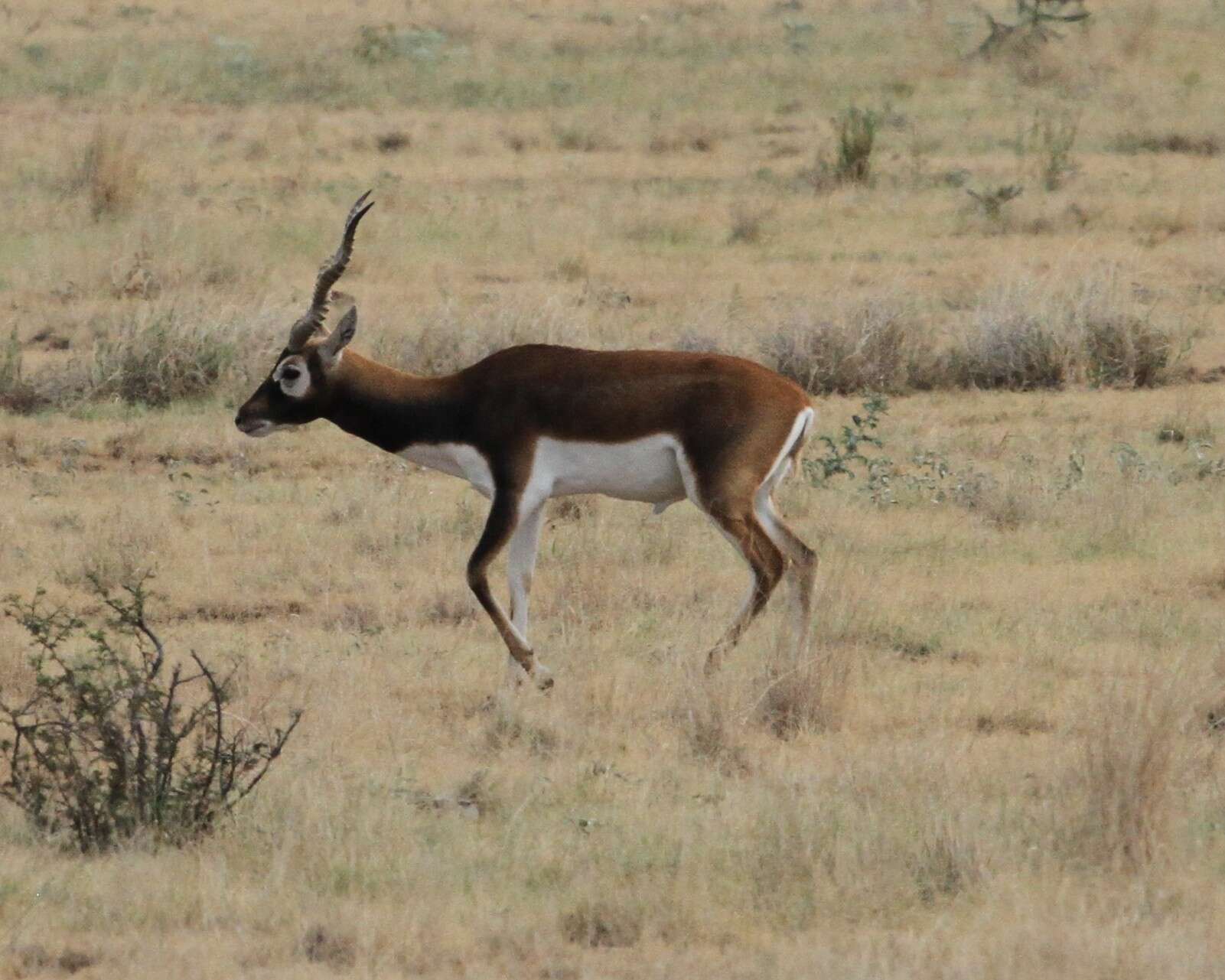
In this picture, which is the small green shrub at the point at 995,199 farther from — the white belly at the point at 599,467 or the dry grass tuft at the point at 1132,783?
the dry grass tuft at the point at 1132,783

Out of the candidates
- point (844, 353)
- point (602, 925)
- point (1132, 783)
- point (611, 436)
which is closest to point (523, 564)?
point (611, 436)

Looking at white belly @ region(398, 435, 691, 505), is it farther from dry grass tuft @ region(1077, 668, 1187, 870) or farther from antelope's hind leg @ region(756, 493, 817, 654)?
dry grass tuft @ region(1077, 668, 1187, 870)

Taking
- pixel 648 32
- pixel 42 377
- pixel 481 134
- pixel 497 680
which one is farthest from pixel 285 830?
pixel 648 32

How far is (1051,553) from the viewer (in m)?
9.55

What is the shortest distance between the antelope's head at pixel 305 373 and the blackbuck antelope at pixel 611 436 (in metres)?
0.16

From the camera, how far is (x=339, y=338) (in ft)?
26.0

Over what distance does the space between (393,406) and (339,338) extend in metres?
0.31

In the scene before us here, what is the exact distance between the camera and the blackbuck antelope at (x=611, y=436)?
751cm

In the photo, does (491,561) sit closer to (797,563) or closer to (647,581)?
(797,563)

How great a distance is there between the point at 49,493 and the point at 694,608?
3559mm

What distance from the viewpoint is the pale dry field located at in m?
5.48

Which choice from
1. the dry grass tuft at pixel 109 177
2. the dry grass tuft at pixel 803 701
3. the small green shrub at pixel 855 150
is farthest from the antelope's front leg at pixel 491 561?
the small green shrub at pixel 855 150

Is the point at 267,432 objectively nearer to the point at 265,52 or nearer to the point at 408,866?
the point at 408,866

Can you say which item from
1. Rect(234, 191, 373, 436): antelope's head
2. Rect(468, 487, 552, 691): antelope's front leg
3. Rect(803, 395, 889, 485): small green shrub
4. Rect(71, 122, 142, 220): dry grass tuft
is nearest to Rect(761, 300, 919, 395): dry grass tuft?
Rect(803, 395, 889, 485): small green shrub
